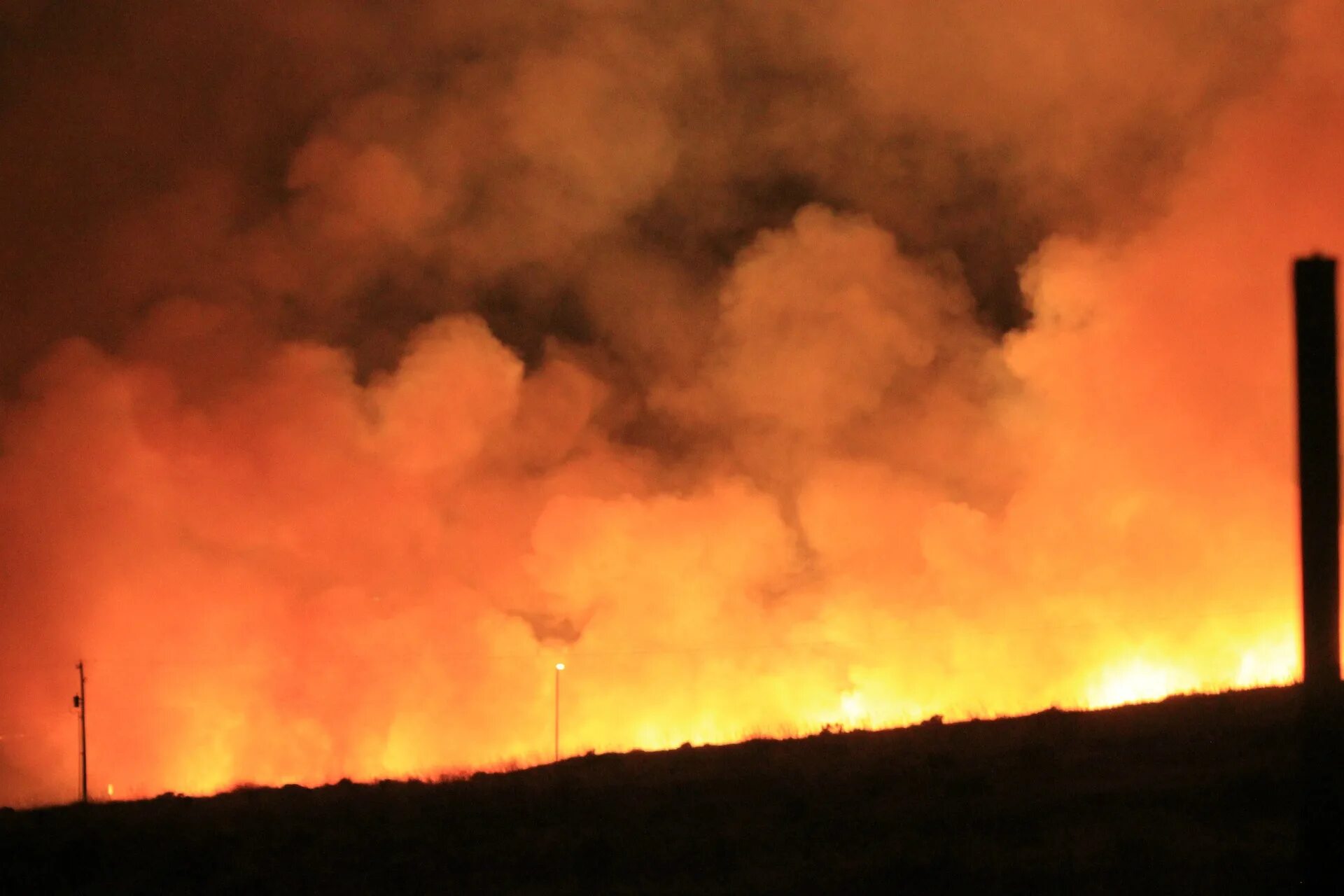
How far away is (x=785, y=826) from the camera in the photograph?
12828 mm

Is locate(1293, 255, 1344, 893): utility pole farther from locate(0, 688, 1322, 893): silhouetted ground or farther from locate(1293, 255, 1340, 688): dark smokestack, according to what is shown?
locate(0, 688, 1322, 893): silhouetted ground

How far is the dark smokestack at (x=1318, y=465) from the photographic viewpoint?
20.7 feet

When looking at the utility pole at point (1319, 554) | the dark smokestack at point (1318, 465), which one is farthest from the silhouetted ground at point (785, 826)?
the dark smokestack at point (1318, 465)

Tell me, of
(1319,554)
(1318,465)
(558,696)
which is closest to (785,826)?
(1319,554)

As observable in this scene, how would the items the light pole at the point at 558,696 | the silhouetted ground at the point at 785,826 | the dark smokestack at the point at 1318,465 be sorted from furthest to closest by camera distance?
the light pole at the point at 558,696 < the silhouetted ground at the point at 785,826 < the dark smokestack at the point at 1318,465

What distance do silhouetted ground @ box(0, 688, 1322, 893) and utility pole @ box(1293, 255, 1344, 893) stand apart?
296 cm

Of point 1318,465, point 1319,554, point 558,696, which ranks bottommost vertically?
point 558,696

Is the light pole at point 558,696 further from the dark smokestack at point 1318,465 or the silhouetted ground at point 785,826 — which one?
the dark smokestack at point 1318,465

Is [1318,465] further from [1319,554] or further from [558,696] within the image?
[558,696]

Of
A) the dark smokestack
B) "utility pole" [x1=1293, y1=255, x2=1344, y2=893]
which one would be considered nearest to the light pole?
"utility pole" [x1=1293, y1=255, x2=1344, y2=893]

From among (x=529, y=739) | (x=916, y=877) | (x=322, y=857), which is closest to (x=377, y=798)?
(x=322, y=857)

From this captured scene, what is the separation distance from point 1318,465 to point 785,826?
782cm

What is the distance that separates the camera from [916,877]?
33.5 feet

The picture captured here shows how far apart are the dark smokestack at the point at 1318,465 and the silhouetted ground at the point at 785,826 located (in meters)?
3.51
